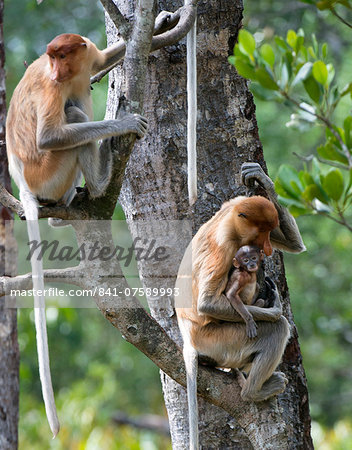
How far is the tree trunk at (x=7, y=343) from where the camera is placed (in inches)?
173

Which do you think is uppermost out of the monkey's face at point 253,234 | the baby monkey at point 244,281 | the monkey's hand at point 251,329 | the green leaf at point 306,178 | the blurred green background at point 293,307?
the green leaf at point 306,178

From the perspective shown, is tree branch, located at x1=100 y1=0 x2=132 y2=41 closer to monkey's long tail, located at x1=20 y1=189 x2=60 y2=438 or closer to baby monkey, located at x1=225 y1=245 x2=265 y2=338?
monkey's long tail, located at x1=20 y1=189 x2=60 y2=438

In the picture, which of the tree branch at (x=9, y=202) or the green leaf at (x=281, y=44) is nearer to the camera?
the green leaf at (x=281, y=44)

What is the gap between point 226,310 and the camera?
3.01 m

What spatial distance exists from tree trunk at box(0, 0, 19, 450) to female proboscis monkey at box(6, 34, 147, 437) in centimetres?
109

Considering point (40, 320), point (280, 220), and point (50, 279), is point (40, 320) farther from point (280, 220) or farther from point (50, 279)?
point (280, 220)

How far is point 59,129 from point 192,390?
54.3 inches

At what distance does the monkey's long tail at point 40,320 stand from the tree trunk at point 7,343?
1389mm

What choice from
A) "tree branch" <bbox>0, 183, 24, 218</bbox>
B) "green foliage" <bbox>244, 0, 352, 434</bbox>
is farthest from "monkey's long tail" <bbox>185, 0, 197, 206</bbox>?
"green foliage" <bbox>244, 0, 352, 434</bbox>

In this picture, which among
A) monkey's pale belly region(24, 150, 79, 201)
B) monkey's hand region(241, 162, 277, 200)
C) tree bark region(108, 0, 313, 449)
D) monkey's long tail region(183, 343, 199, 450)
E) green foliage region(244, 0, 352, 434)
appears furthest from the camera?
green foliage region(244, 0, 352, 434)

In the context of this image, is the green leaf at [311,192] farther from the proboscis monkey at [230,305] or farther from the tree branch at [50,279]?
the tree branch at [50,279]

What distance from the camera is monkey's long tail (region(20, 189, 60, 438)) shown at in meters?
2.52

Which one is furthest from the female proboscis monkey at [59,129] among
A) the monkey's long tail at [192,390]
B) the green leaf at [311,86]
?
the green leaf at [311,86]

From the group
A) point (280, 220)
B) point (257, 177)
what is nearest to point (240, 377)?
point (280, 220)
